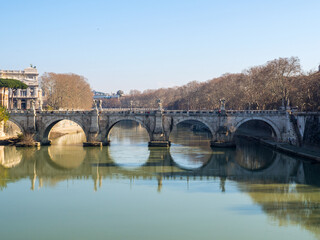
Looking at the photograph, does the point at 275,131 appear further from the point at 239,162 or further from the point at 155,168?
the point at 155,168

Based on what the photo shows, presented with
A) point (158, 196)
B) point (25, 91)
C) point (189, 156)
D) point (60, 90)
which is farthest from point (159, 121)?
point (25, 91)

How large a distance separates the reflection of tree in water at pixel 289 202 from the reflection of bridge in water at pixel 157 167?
2554mm

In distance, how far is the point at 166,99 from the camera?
136500 millimetres

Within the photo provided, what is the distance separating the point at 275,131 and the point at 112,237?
37.4 metres

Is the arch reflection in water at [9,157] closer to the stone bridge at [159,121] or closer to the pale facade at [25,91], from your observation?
the stone bridge at [159,121]

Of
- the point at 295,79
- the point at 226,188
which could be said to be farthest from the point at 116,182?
the point at 295,79

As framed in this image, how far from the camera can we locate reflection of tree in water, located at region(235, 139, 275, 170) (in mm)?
40125

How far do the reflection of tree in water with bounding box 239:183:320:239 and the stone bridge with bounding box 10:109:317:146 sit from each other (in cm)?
2147

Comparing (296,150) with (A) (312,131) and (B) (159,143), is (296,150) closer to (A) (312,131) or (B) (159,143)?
(A) (312,131)

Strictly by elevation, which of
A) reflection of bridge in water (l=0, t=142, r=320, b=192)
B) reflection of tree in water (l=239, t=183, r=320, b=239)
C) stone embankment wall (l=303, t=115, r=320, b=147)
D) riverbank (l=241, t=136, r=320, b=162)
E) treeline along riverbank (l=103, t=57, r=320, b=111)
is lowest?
reflection of tree in water (l=239, t=183, r=320, b=239)

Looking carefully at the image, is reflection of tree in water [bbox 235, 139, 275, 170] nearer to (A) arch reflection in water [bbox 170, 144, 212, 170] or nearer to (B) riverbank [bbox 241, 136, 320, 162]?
(B) riverbank [bbox 241, 136, 320, 162]

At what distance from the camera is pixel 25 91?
88438mm

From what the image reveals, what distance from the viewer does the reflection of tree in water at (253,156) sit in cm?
4012

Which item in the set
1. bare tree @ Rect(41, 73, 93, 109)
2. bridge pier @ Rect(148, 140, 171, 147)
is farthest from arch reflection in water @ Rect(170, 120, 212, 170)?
bare tree @ Rect(41, 73, 93, 109)
